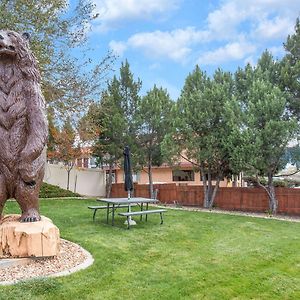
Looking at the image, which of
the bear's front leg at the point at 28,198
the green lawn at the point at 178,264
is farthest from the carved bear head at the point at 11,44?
the green lawn at the point at 178,264

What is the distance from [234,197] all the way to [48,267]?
474 inches

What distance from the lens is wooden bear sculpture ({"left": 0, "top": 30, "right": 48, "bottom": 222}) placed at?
213 inches

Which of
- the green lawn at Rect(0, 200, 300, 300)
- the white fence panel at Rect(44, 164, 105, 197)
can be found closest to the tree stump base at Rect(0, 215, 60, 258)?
the green lawn at Rect(0, 200, 300, 300)

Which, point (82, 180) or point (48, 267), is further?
point (82, 180)

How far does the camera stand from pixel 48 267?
16.8 feet

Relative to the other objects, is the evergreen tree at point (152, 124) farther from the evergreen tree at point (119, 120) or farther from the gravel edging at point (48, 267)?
the gravel edging at point (48, 267)

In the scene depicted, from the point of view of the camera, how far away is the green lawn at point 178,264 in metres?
4.52

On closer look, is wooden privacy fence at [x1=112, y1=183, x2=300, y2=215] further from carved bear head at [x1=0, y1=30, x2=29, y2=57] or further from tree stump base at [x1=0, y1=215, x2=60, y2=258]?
carved bear head at [x1=0, y1=30, x2=29, y2=57]

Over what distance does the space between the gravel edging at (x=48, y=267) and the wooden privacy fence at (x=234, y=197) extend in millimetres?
10233

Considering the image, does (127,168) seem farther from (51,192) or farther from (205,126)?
(51,192)

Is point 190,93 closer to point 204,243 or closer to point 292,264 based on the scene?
point 204,243

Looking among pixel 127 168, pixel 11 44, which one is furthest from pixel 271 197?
pixel 11 44

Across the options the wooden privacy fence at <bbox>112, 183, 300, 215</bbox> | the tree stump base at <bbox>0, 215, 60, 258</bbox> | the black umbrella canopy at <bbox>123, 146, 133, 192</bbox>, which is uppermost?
the black umbrella canopy at <bbox>123, 146, 133, 192</bbox>

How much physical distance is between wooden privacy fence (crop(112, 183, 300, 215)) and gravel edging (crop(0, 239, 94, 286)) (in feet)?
33.6
